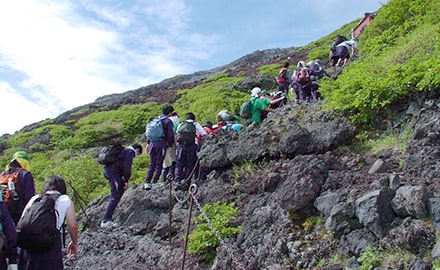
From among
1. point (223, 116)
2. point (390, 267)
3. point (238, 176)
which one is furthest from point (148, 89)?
point (390, 267)

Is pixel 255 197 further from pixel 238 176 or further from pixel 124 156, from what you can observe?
pixel 124 156

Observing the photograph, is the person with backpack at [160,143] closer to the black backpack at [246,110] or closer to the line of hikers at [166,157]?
the line of hikers at [166,157]

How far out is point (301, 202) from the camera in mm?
6211

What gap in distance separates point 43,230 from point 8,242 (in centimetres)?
37

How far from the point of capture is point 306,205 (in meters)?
6.23

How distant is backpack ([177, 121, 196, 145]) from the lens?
9.12m

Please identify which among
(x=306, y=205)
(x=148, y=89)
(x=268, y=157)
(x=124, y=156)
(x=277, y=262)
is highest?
(x=148, y=89)

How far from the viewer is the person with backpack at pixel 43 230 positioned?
5039 millimetres

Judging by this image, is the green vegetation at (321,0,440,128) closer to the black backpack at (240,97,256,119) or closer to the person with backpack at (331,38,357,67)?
the black backpack at (240,97,256,119)

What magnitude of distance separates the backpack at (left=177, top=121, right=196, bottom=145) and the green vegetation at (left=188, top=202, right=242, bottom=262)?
6.97ft

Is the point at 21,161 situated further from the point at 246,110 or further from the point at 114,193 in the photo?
the point at 246,110

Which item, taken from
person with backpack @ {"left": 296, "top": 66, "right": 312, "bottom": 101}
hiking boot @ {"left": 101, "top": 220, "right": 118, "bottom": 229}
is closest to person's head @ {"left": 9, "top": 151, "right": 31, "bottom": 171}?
hiking boot @ {"left": 101, "top": 220, "right": 118, "bottom": 229}

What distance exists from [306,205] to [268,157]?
6.45 feet

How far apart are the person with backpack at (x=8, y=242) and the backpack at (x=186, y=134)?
4.61 metres
